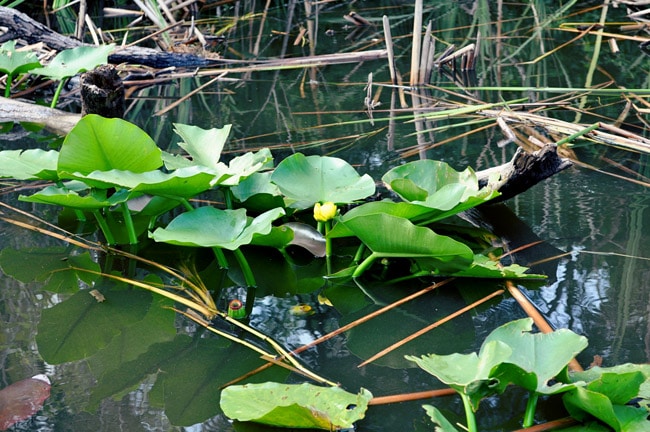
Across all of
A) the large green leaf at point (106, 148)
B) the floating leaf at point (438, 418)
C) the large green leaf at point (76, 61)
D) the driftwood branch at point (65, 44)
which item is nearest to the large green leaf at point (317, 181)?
the large green leaf at point (106, 148)

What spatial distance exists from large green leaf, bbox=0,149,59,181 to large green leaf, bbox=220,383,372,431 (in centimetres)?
71

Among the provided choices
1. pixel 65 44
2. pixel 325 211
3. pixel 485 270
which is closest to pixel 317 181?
pixel 325 211

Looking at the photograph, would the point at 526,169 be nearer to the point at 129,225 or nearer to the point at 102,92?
the point at 129,225

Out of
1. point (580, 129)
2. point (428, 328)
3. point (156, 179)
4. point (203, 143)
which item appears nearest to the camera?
point (428, 328)

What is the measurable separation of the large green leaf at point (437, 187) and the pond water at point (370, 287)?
15 centimetres

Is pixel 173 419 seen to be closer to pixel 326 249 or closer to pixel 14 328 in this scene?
pixel 14 328

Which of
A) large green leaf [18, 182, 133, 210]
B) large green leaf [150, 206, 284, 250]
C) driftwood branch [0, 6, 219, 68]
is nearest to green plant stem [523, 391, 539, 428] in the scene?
large green leaf [150, 206, 284, 250]

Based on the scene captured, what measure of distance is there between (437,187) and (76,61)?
55.9 inches

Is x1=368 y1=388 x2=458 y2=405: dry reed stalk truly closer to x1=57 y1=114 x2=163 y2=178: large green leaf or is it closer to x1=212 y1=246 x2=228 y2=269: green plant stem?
x1=212 y1=246 x2=228 y2=269: green plant stem

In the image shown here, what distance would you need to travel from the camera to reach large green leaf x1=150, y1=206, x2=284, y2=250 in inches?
48.2

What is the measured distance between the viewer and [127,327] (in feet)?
4.03

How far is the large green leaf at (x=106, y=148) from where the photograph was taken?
138 cm

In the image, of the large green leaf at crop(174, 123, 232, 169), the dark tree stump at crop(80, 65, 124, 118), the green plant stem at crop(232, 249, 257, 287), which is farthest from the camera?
the dark tree stump at crop(80, 65, 124, 118)

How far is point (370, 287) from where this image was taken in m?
1.34
